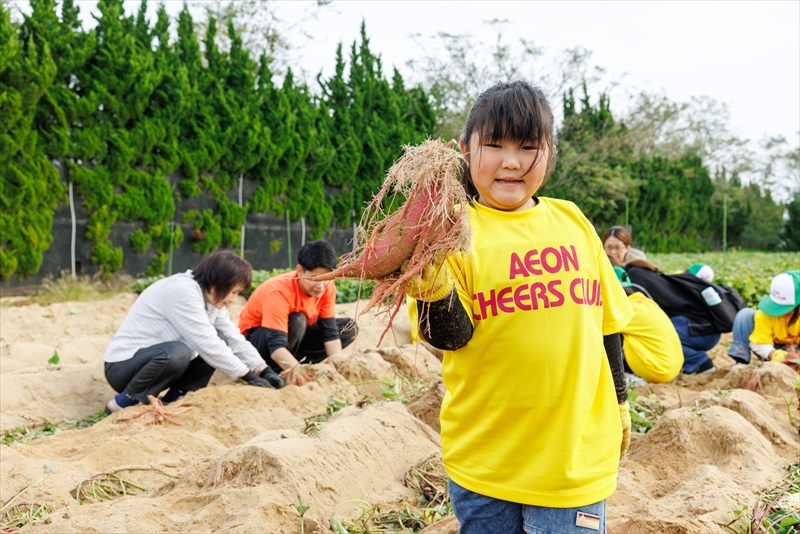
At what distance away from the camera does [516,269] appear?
5.52 ft

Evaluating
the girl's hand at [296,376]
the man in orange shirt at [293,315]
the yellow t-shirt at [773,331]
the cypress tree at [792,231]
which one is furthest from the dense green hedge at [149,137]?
the cypress tree at [792,231]

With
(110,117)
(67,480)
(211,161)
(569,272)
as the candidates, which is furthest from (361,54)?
(569,272)

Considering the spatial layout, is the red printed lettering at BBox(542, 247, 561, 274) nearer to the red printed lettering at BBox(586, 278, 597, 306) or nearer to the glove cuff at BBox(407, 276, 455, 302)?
the red printed lettering at BBox(586, 278, 597, 306)

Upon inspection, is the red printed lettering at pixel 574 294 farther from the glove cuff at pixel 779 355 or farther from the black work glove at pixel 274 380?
the glove cuff at pixel 779 355

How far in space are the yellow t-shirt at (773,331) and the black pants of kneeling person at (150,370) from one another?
442 cm

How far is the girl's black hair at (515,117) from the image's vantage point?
1.66m

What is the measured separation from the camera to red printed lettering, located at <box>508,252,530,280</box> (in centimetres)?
168

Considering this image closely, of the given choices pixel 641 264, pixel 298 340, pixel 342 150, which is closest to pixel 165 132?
pixel 342 150

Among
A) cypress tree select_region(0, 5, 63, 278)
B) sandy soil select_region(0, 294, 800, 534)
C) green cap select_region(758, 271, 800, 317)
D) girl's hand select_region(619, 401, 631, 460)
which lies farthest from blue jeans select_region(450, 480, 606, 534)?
cypress tree select_region(0, 5, 63, 278)

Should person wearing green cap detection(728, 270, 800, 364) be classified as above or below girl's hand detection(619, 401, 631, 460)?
below

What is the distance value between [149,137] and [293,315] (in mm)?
5653

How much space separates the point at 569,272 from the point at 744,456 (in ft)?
6.81

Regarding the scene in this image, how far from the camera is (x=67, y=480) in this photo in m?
3.13

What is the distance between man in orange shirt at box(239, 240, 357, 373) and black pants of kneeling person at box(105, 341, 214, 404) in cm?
75
